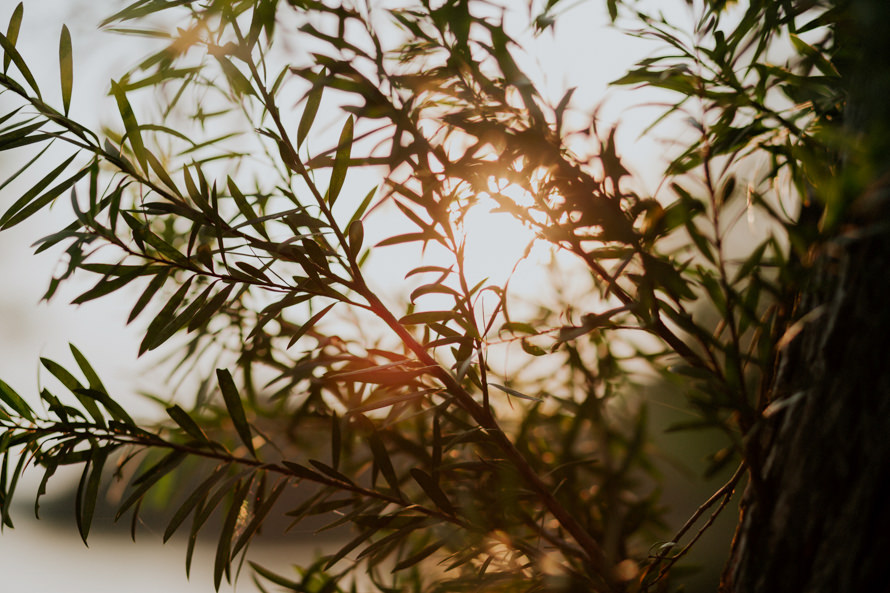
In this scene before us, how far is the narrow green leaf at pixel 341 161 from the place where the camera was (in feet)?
0.99

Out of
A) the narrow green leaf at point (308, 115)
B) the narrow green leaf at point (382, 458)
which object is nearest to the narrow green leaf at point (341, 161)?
the narrow green leaf at point (308, 115)

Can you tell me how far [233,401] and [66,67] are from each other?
0.20 metres

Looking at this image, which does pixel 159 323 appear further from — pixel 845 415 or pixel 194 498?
pixel 845 415

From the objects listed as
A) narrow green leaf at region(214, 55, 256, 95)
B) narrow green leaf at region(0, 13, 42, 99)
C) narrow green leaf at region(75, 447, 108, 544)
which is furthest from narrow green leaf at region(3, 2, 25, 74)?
narrow green leaf at region(75, 447, 108, 544)

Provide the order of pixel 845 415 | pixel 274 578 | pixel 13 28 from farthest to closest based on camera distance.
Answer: pixel 274 578
pixel 13 28
pixel 845 415

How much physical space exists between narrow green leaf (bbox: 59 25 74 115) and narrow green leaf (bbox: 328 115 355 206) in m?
0.15

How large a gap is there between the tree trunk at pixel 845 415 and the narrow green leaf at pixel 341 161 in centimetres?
21

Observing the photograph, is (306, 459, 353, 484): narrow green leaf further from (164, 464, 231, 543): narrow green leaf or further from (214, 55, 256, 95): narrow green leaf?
(214, 55, 256, 95): narrow green leaf

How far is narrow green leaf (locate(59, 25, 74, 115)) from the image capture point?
0.32 metres

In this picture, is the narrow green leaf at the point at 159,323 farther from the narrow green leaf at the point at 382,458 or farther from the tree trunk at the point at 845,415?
the tree trunk at the point at 845,415

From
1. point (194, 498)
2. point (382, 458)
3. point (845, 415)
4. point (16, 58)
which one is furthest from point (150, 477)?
point (845, 415)

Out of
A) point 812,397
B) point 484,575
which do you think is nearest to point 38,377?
point 484,575

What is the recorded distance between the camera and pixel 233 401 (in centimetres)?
34

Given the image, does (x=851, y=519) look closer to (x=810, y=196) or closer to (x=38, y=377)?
(x=810, y=196)
